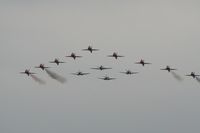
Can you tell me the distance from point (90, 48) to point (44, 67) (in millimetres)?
9183

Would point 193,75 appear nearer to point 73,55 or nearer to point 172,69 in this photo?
point 172,69

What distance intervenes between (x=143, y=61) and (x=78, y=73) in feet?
40.5

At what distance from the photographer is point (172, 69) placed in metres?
133

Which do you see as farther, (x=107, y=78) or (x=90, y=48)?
(x=107, y=78)

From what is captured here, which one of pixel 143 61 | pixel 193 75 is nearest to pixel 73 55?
pixel 143 61

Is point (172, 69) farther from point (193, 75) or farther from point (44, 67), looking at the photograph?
point (44, 67)

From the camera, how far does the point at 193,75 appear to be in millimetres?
132250

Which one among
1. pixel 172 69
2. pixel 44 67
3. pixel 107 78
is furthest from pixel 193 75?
pixel 44 67

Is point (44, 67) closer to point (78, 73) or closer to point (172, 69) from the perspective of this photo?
point (78, 73)

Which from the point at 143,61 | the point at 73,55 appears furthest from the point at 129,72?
the point at 73,55

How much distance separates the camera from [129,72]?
136 m

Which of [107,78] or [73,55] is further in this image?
[107,78]

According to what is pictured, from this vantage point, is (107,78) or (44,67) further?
(107,78)

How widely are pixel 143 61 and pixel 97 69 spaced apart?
860cm
